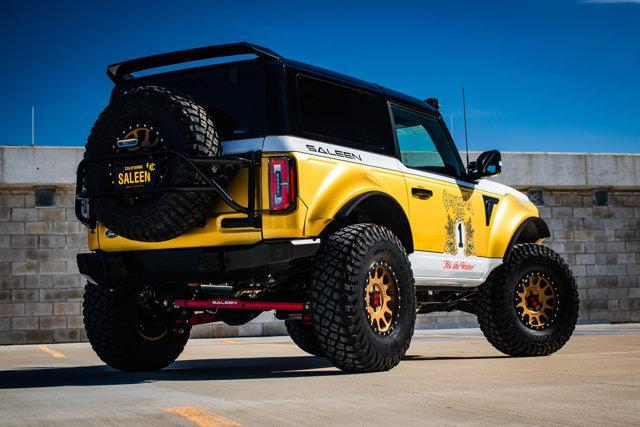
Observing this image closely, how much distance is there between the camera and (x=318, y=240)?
21.3ft

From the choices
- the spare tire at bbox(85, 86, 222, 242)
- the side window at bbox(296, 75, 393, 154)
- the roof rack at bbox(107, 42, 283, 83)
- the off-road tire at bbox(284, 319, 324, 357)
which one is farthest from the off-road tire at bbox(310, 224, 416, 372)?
the off-road tire at bbox(284, 319, 324, 357)

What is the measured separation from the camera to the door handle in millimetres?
7601

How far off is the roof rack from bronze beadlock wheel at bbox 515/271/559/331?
385 centimetres

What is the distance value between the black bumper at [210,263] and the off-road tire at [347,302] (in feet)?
0.60

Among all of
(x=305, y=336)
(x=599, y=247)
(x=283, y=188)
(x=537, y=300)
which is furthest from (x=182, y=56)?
(x=599, y=247)

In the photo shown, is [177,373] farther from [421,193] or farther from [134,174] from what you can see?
[421,193]

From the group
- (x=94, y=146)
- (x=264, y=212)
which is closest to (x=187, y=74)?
(x=94, y=146)

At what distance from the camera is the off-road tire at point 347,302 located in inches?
247

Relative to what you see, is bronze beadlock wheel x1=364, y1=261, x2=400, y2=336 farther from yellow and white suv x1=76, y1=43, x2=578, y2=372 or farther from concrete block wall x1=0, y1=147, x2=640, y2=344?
concrete block wall x1=0, y1=147, x2=640, y2=344

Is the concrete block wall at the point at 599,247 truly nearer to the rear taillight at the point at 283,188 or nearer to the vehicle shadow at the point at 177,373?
the vehicle shadow at the point at 177,373

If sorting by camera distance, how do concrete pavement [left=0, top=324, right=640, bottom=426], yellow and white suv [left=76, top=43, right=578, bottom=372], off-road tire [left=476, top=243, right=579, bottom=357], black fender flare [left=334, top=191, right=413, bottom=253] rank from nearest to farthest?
concrete pavement [left=0, top=324, right=640, bottom=426] → yellow and white suv [left=76, top=43, right=578, bottom=372] → black fender flare [left=334, top=191, right=413, bottom=253] → off-road tire [left=476, top=243, right=579, bottom=357]

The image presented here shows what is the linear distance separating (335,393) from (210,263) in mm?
1479

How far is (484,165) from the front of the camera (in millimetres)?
8664

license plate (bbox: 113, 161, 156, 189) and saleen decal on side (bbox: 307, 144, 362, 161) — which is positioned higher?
saleen decal on side (bbox: 307, 144, 362, 161)
